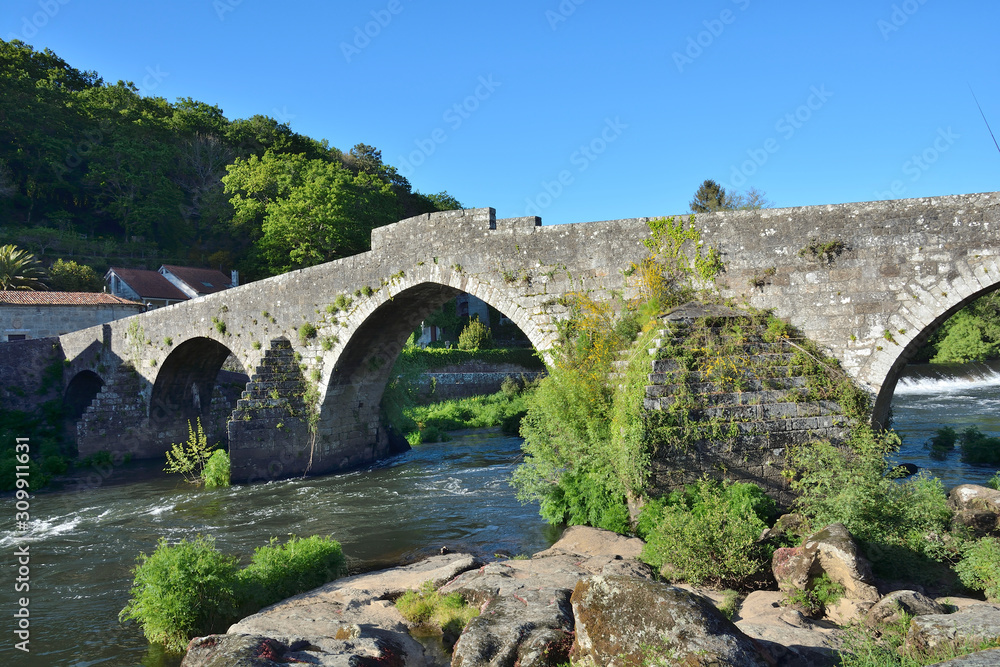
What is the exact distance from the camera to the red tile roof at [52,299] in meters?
26.7

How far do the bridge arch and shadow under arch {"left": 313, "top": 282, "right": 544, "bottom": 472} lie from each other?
816 cm

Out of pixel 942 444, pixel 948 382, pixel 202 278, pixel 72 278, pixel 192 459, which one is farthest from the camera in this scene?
pixel 202 278

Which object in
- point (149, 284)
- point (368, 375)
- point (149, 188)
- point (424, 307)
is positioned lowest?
point (368, 375)

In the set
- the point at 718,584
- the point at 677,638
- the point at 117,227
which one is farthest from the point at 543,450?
the point at 117,227

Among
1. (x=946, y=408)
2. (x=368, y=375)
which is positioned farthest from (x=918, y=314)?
(x=946, y=408)

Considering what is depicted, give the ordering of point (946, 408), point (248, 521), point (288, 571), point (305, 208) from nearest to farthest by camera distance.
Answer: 1. point (288, 571)
2. point (248, 521)
3. point (946, 408)
4. point (305, 208)

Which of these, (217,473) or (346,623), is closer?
(346,623)

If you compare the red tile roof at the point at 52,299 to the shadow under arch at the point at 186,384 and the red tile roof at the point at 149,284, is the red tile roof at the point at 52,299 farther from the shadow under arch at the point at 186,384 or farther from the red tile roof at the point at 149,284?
the shadow under arch at the point at 186,384

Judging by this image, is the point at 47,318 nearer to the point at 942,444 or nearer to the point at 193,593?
the point at 193,593

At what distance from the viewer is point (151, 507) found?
14023 millimetres

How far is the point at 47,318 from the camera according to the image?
27.3 meters

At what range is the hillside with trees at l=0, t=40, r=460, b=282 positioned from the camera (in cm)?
3522

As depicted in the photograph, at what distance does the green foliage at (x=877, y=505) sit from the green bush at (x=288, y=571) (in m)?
5.63

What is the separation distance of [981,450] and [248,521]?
13.9 meters
